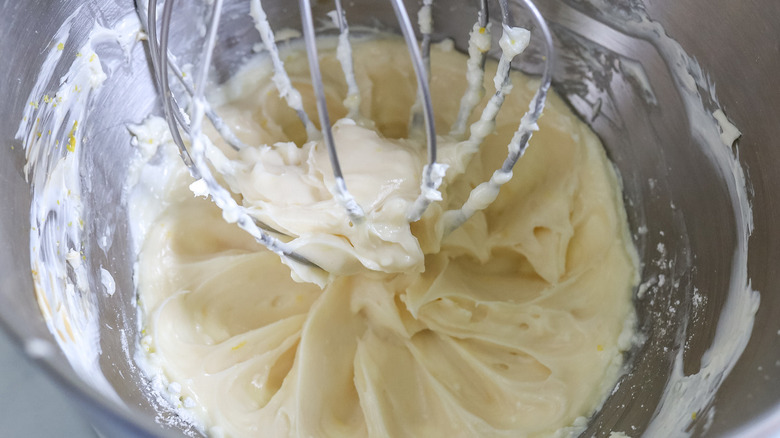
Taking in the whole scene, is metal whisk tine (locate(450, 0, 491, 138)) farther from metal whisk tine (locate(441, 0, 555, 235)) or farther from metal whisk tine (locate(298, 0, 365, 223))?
metal whisk tine (locate(298, 0, 365, 223))

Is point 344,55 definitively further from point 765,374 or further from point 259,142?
point 765,374

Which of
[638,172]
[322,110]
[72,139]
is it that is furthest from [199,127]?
[638,172]

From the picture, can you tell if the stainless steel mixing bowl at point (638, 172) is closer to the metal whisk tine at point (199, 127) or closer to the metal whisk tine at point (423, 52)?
the metal whisk tine at point (423, 52)

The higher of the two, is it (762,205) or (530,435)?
(762,205)

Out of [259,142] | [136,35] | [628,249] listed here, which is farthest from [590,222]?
[136,35]

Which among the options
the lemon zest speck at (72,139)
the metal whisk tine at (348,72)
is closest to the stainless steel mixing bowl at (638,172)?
the lemon zest speck at (72,139)

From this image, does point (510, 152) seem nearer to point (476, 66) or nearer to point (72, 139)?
point (476, 66)
